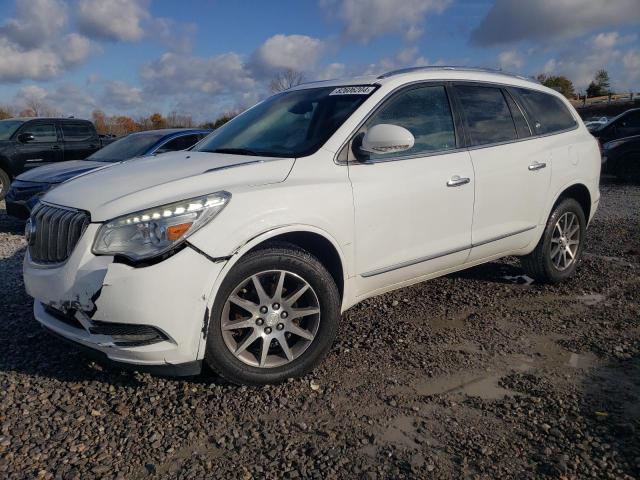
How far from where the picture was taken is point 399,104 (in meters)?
3.65

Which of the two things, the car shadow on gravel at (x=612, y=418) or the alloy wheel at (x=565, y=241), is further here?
the alloy wheel at (x=565, y=241)

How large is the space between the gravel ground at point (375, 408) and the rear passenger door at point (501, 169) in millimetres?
678

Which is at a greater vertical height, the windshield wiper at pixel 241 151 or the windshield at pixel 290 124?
the windshield at pixel 290 124

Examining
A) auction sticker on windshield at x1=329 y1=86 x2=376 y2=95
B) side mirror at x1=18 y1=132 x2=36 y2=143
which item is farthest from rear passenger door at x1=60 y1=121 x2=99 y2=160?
auction sticker on windshield at x1=329 y1=86 x2=376 y2=95

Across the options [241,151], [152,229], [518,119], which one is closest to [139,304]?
[152,229]

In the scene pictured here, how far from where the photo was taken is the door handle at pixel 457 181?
145 inches

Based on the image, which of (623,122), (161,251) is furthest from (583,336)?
(623,122)

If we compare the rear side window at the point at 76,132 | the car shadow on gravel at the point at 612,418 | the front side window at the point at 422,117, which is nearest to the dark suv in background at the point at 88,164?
the rear side window at the point at 76,132

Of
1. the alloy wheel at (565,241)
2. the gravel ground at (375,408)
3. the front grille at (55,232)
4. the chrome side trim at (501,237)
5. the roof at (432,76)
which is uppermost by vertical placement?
the roof at (432,76)

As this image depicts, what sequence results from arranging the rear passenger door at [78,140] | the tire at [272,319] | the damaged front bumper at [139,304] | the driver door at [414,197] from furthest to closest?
1. the rear passenger door at [78,140]
2. the driver door at [414,197]
3. the tire at [272,319]
4. the damaged front bumper at [139,304]

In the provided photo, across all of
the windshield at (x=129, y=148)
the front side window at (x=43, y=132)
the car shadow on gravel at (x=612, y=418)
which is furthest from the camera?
the front side window at (x=43, y=132)

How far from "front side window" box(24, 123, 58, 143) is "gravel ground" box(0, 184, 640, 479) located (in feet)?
27.1

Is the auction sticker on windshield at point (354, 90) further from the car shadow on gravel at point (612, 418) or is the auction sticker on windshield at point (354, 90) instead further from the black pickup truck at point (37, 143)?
the black pickup truck at point (37, 143)

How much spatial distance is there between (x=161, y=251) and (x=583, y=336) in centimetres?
302
